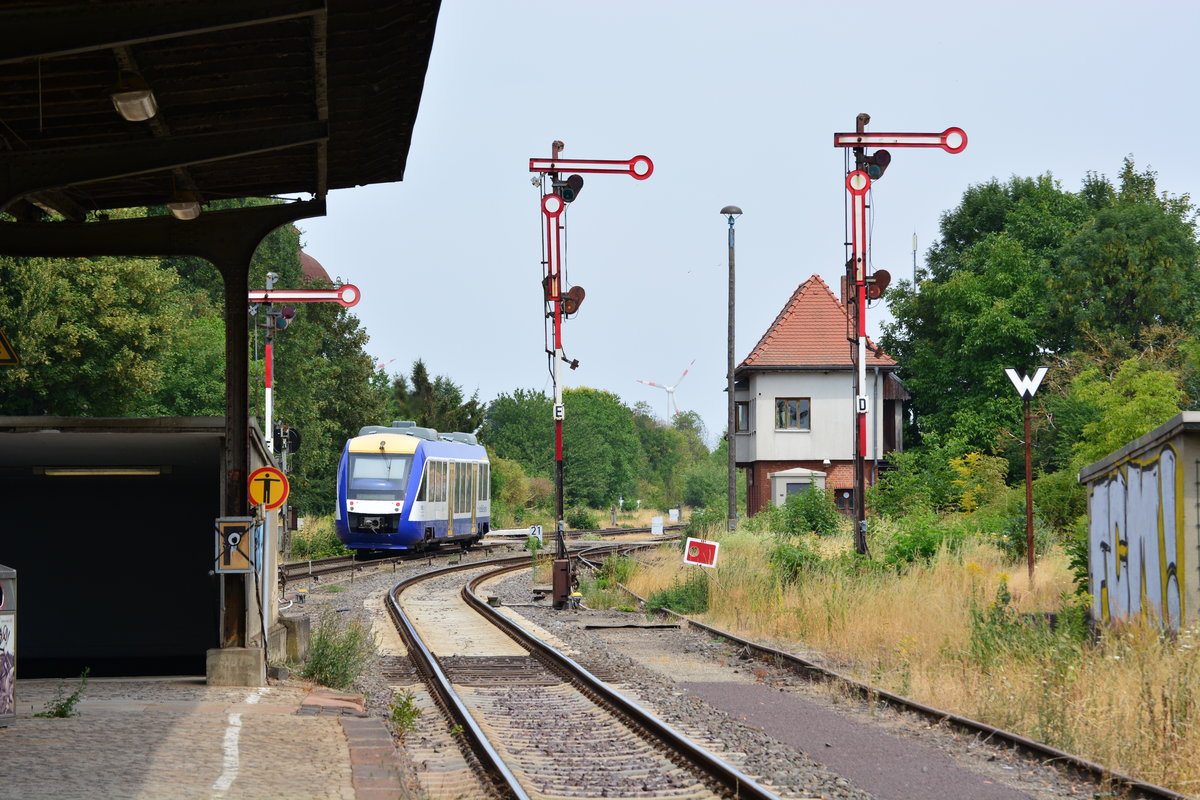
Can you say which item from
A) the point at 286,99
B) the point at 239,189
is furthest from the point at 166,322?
the point at 286,99

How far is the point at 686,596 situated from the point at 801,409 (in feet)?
Result: 96.8

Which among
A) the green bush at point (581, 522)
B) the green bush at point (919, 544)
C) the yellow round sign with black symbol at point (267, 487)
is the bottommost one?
the green bush at point (581, 522)

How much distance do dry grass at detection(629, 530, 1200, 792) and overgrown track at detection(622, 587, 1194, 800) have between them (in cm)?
26

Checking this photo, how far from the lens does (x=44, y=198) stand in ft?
42.1

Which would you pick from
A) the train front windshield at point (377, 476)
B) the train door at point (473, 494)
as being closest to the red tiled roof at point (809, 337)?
the train door at point (473, 494)

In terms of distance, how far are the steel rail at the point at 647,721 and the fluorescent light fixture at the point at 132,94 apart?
592cm

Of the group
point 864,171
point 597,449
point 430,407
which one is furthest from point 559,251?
point 597,449

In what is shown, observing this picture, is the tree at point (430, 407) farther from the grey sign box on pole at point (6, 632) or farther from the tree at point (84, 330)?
the grey sign box on pole at point (6, 632)

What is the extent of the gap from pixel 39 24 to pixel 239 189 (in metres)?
6.62

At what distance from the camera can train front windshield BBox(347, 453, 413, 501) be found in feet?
118

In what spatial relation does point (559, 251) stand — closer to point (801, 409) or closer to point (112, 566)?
point (112, 566)

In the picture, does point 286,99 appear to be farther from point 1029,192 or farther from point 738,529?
point 1029,192

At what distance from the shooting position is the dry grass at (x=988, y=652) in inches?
377

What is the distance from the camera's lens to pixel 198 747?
31.8 ft
